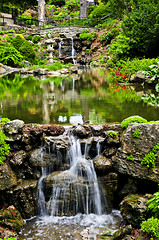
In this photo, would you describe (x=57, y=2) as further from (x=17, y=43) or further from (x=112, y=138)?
(x=112, y=138)

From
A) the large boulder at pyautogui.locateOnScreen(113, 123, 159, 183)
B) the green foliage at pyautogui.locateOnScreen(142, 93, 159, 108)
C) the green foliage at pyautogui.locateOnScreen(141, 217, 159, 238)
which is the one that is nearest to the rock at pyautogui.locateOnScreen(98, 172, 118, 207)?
the large boulder at pyautogui.locateOnScreen(113, 123, 159, 183)

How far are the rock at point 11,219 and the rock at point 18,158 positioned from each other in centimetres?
104

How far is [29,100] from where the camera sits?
9.93 metres

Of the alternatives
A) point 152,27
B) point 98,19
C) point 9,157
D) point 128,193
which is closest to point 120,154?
point 128,193

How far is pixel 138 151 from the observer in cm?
499

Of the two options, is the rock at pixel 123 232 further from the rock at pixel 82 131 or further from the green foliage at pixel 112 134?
the rock at pixel 82 131

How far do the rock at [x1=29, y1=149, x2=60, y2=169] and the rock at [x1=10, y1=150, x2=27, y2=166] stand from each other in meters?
0.20

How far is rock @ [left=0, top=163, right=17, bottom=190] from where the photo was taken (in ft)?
16.6

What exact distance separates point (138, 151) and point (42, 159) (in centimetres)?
241

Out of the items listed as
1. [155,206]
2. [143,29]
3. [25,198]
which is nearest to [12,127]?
[25,198]

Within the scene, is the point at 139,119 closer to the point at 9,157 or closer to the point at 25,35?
the point at 9,157

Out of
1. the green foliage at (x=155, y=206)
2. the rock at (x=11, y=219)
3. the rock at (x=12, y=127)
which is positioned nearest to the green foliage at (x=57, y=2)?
the rock at (x=12, y=127)

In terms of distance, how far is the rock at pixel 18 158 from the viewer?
550 cm

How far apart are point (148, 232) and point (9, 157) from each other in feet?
11.9
